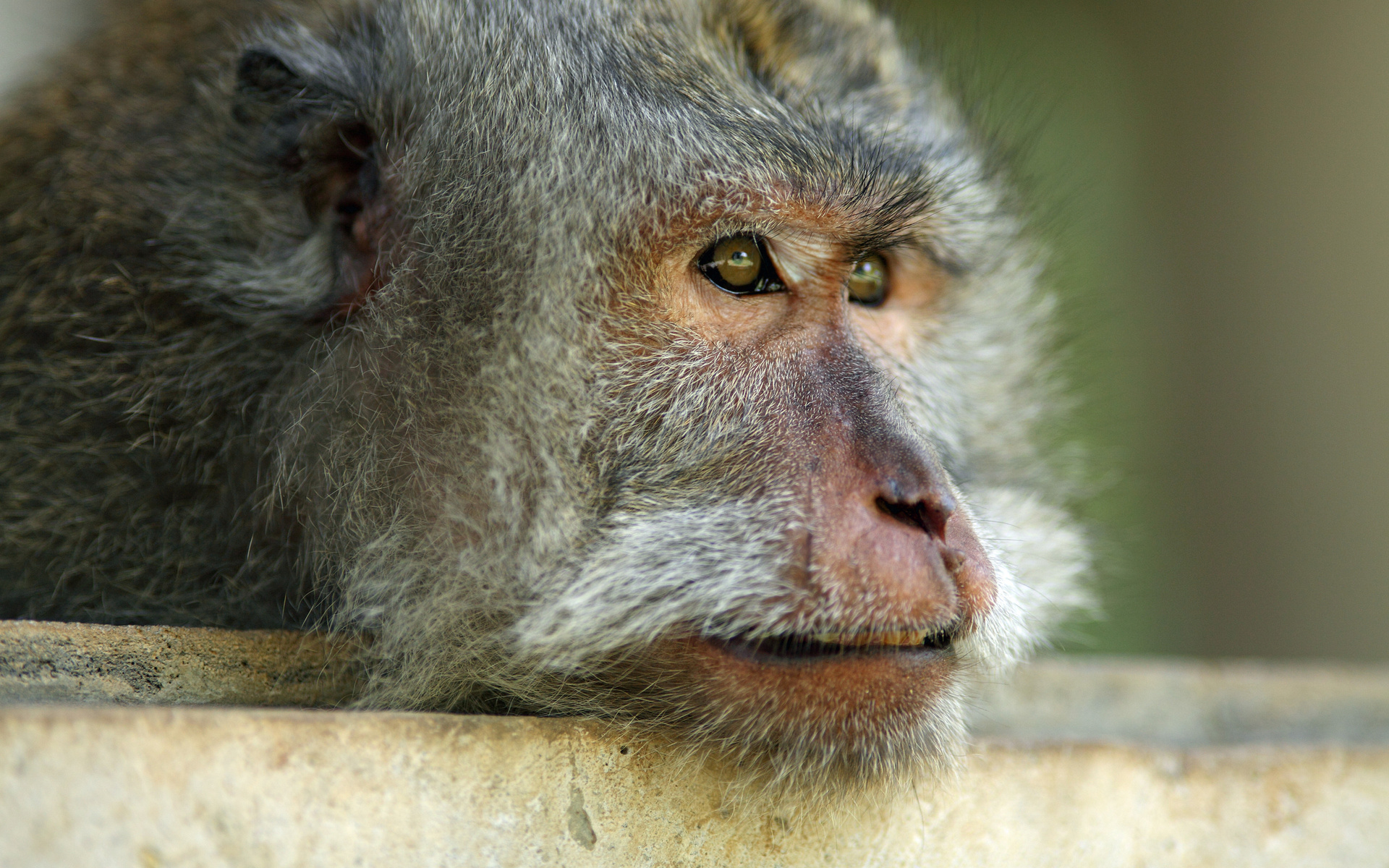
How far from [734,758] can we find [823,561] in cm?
36

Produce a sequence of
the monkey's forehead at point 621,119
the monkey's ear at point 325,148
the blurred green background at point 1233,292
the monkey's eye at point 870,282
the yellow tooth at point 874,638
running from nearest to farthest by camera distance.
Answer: the yellow tooth at point 874,638 → the monkey's forehead at point 621,119 → the monkey's ear at point 325,148 → the monkey's eye at point 870,282 → the blurred green background at point 1233,292

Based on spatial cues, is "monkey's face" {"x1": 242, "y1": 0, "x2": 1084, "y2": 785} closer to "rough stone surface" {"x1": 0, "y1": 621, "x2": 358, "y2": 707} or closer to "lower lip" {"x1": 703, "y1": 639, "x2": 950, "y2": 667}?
"lower lip" {"x1": 703, "y1": 639, "x2": 950, "y2": 667}

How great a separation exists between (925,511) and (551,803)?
691 millimetres

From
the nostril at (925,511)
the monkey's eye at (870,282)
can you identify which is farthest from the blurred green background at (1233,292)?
the nostril at (925,511)

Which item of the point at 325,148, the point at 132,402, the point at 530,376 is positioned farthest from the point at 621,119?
the point at 132,402

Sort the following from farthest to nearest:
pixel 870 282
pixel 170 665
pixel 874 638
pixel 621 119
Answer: pixel 870 282, pixel 621 119, pixel 170 665, pixel 874 638

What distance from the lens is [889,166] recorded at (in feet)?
7.15

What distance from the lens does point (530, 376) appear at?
6.40 ft

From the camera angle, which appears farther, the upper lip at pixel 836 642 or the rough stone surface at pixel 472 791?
the upper lip at pixel 836 642

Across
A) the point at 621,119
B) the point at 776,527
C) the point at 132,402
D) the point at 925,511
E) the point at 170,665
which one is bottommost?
the point at 170,665

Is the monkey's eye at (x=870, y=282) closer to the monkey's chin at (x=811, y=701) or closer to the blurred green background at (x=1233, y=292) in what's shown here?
the monkey's chin at (x=811, y=701)

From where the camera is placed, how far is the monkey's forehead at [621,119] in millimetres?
2000

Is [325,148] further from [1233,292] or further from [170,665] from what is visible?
[1233,292]

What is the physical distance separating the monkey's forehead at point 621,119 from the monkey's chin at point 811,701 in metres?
0.72
